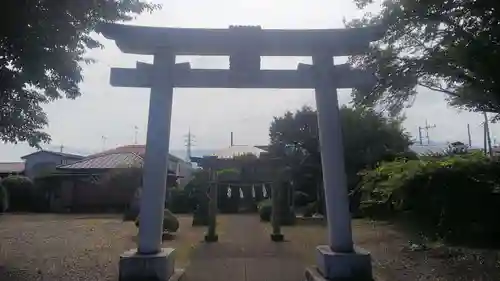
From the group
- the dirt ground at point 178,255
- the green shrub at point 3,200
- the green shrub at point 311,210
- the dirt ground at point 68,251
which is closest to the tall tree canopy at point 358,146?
the green shrub at point 311,210

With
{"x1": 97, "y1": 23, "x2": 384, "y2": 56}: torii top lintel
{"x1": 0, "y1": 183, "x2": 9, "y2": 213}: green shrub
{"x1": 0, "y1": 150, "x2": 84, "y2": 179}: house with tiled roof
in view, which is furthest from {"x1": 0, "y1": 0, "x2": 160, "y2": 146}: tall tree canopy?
{"x1": 0, "y1": 150, "x2": 84, "y2": 179}: house with tiled roof

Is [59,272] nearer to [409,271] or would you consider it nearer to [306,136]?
[409,271]

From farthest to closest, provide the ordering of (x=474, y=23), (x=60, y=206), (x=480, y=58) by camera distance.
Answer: (x=60, y=206)
(x=474, y=23)
(x=480, y=58)

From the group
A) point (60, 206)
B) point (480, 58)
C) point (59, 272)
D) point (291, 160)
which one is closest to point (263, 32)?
point (480, 58)

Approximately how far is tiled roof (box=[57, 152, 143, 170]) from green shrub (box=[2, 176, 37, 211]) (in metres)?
2.66

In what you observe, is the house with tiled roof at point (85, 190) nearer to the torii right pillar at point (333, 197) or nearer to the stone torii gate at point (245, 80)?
the stone torii gate at point (245, 80)

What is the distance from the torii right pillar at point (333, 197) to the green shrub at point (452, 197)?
2.28 m

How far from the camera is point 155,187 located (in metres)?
7.03

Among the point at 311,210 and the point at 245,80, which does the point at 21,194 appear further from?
the point at 245,80

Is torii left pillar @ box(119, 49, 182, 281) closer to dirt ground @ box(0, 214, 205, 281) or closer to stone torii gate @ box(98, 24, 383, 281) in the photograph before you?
stone torii gate @ box(98, 24, 383, 281)

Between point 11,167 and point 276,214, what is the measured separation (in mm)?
37430

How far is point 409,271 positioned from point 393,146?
1655 cm

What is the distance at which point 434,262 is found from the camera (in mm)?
8164

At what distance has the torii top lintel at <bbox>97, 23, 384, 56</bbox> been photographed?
718 centimetres
